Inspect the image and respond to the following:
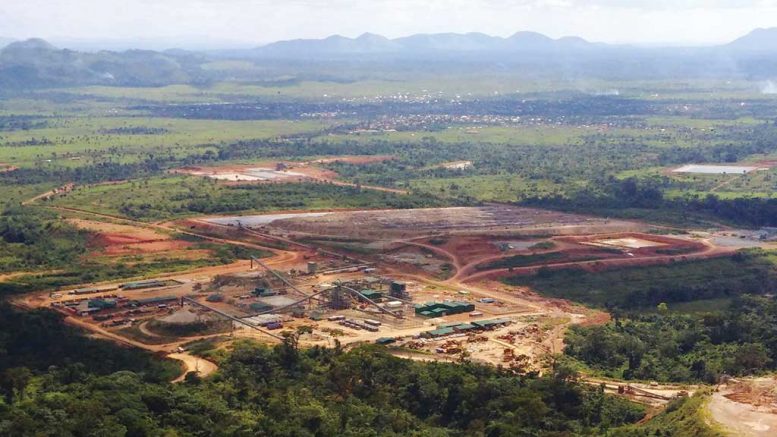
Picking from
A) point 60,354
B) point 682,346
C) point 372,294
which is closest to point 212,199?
point 372,294

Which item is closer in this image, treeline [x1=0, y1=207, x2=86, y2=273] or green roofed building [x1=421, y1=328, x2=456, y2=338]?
green roofed building [x1=421, y1=328, x2=456, y2=338]

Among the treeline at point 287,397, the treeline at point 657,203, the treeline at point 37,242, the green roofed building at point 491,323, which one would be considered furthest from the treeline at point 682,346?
the treeline at point 37,242

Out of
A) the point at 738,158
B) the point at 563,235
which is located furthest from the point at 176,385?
the point at 738,158

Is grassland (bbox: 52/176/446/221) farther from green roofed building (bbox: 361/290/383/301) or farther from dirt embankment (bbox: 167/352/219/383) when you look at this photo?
dirt embankment (bbox: 167/352/219/383)

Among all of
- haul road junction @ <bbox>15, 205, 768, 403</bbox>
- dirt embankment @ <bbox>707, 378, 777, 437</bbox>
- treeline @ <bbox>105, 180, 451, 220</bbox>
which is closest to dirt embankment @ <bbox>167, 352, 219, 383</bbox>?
haul road junction @ <bbox>15, 205, 768, 403</bbox>

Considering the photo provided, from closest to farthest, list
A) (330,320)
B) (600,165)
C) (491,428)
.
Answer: (491,428) → (330,320) → (600,165)

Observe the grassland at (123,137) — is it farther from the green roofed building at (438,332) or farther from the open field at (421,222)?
the green roofed building at (438,332)

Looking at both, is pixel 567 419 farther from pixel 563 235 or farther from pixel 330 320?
pixel 563 235

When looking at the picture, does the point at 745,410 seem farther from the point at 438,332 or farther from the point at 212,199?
the point at 212,199
